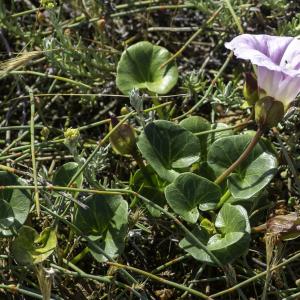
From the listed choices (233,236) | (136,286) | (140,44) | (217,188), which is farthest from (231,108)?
(136,286)

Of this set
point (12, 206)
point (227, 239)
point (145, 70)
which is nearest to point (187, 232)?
point (227, 239)

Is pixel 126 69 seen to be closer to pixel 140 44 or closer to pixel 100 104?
pixel 140 44

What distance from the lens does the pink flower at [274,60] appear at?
63.0 inches

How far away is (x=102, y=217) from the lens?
1755mm

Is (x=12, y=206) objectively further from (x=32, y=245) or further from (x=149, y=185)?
(x=149, y=185)

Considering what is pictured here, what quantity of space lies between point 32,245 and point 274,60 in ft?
2.80

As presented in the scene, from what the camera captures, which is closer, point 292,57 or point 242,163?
point 292,57

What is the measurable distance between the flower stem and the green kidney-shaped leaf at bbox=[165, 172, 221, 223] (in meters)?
0.05

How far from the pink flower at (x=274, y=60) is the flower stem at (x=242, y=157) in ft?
0.35

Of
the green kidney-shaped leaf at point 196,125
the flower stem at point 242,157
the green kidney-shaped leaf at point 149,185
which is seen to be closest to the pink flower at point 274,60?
the flower stem at point 242,157

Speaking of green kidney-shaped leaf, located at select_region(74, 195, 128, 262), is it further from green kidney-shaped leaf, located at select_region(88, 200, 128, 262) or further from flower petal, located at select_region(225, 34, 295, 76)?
flower petal, located at select_region(225, 34, 295, 76)

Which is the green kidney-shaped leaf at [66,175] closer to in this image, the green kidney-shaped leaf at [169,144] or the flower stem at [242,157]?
the green kidney-shaped leaf at [169,144]

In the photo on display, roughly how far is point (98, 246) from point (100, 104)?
78cm

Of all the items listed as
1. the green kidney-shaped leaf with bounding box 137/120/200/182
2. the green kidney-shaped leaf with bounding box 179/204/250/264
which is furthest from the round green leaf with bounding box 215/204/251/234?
the green kidney-shaped leaf with bounding box 137/120/200/182
